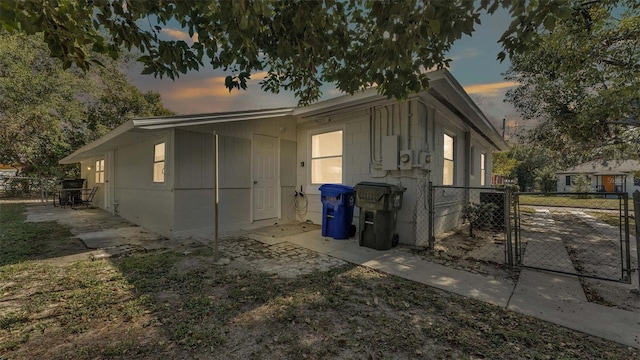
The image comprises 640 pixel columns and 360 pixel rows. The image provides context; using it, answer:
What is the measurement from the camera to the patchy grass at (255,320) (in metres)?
1.98

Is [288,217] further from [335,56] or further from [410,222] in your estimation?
[335,56]

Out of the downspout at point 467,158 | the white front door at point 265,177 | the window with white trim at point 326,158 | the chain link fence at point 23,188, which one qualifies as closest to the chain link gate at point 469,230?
the downspout at point 467,158

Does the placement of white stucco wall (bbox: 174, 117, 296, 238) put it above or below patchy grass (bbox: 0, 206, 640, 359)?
above

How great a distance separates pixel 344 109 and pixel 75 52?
453 centimetres

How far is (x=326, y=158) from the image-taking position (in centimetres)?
661

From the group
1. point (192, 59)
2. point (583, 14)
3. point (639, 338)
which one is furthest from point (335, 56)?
point (583, 14)

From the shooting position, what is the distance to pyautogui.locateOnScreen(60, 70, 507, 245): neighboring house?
5164 millimetres

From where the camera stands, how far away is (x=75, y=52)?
2479 mm

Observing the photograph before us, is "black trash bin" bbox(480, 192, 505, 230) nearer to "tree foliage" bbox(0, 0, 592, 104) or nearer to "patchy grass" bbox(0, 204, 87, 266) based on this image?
"tree foliage" bbox(0, 0, 592, 104)

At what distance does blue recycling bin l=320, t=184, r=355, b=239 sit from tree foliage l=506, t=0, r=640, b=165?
140 inches

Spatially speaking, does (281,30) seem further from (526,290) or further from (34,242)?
(34,242)

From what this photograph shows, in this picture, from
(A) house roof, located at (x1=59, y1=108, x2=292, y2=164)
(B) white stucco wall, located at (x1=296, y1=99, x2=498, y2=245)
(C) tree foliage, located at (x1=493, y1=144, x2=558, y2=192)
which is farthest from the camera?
(C) tree foliage, located at (x1=493, y1=144, x2=558, y2=192)

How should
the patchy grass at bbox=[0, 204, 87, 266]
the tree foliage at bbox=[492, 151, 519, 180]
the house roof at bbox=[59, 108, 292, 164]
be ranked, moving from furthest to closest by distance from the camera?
1. the tree foliage at bbox=[492, 151, 519, 180]
2. the house roof at bbox=[59, 108, 292, 164]
3. the patchy grass at bbox=[0, 204, 87, 266]

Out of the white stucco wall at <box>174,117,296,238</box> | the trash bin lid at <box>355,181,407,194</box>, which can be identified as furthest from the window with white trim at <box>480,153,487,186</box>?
the white stucco wall at <box>174,117,296,238</box>
